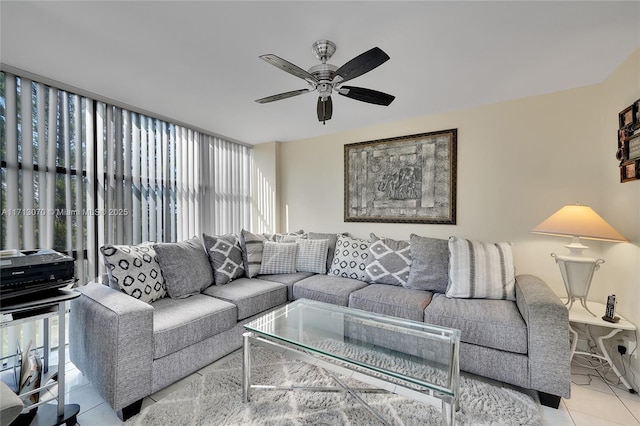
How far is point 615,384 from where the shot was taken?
1966 mm

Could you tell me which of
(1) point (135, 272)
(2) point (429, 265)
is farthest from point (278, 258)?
(2) point (429, 265)

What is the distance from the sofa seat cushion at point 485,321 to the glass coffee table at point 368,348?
0.34m

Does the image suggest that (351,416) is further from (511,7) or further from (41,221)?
(41,221)

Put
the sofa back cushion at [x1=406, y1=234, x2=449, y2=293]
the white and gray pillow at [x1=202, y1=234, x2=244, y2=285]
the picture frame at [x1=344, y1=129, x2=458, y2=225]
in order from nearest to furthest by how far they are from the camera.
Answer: the sofa back cushion at [x1=406, y1=234, x2=449, y2=293] → the white and gray pillow at [x1=202, y1=234, x2=244, y2=285] → the picture frame at [x1=344, y1=129, x2=458, y2=225]

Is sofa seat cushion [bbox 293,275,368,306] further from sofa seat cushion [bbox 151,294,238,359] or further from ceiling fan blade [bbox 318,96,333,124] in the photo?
ceiling fan blade [bbox 318,96,333,124]

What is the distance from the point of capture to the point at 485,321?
194 centimetres

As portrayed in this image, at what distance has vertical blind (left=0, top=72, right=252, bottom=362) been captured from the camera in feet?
7.09

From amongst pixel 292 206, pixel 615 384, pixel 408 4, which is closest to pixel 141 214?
pixel 292 206

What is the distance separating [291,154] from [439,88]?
92.2 inches

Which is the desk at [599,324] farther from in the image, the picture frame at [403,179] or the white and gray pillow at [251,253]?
the white and gray pillow at [251,253]

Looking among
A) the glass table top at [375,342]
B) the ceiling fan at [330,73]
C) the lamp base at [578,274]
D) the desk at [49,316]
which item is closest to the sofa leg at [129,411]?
the desk at [49,316]

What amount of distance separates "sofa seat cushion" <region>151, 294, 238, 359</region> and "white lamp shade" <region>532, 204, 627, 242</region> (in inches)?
105

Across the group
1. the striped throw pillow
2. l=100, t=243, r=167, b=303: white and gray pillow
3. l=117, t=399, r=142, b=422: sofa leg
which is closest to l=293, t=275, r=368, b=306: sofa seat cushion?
the striped throw pillow

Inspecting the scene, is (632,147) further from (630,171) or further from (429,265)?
(429,265)
